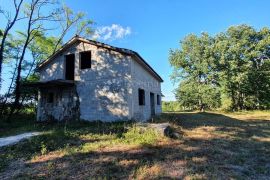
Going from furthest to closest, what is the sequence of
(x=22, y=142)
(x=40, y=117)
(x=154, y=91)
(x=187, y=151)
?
(x=154, y=91) → (x=40, y=117) → (x=22, y=142) → (x=187, y=151)

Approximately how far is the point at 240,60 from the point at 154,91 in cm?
1994

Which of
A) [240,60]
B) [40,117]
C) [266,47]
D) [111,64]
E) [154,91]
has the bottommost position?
[40,117]

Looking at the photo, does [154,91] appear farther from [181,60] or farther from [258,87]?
[258,87]

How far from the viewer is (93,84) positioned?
14.1 meters

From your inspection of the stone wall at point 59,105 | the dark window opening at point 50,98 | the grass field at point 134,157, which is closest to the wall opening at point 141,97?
the stone wall at point 59,105

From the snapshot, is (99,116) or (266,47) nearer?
(99,116)

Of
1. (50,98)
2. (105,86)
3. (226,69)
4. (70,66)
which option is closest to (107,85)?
(105,86)

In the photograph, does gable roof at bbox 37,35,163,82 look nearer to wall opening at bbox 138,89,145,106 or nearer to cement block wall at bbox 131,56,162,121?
cement block wall at bbox 131,56,162,121

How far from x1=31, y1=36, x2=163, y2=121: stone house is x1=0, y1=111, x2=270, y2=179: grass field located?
3.84m

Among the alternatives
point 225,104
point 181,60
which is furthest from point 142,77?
point 225,104

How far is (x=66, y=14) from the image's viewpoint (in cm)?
2447

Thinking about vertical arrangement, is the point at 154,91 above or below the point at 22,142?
above

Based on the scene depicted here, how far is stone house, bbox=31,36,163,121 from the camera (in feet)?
43.7

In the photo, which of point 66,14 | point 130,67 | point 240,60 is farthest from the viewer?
point 240,60
